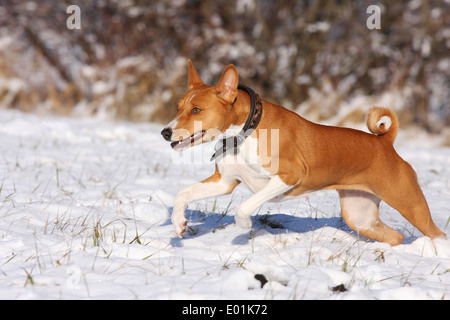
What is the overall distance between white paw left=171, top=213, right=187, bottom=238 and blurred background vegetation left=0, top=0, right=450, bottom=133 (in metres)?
8.53

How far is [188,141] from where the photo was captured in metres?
3.58

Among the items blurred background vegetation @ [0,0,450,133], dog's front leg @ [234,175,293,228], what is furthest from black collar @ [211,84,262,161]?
blurred background vegetation @ [0,0,450,133]

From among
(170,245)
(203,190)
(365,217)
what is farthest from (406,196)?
(170,245)

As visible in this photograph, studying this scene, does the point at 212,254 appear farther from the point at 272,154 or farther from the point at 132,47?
the point at 132,47

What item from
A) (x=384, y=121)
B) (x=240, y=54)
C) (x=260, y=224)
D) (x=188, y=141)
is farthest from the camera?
(x=240, y=54)

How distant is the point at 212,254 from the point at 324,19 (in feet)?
33.3

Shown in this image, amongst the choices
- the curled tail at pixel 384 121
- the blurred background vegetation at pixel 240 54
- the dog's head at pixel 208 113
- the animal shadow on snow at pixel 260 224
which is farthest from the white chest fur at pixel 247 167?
the blurred background vegetation at pixel 240 54

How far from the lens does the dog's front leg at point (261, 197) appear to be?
3650 mm

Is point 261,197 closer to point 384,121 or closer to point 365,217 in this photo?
point 365,217

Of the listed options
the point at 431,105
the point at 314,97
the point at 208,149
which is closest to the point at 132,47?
the point at 314,97

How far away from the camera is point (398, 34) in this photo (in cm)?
1244

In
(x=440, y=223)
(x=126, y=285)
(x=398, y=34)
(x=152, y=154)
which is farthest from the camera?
(x=398, y=34)

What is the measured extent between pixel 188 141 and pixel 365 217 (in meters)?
1.71

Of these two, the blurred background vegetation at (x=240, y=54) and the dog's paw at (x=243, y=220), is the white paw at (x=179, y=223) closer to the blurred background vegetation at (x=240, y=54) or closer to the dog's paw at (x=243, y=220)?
the dog's paw at (x=243, y=220)
